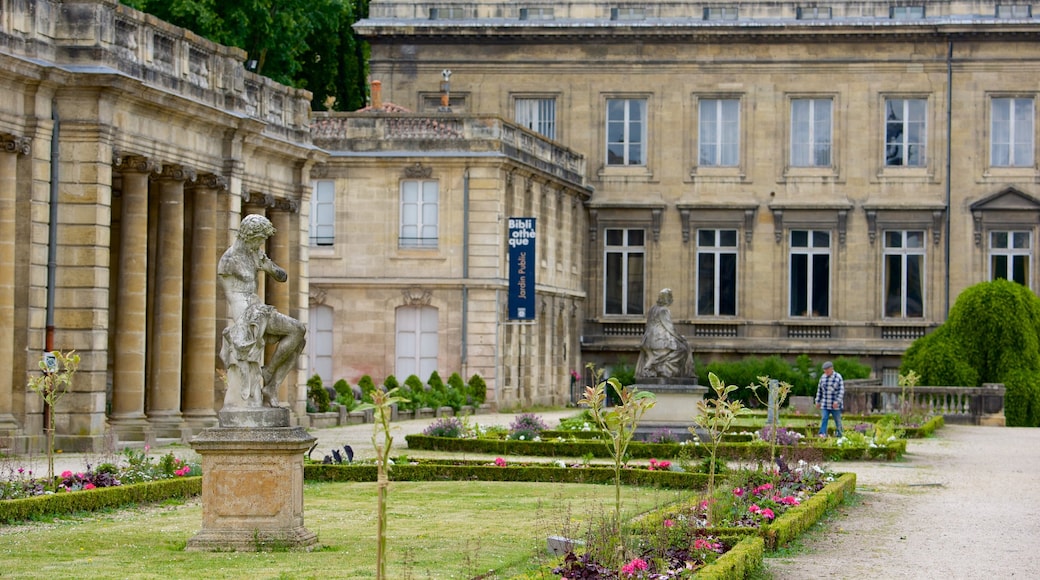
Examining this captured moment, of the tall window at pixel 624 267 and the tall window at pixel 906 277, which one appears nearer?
Result: the tall window at pixel 906 277

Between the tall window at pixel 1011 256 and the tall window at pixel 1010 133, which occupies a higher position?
the tall window at pixel 1010 133

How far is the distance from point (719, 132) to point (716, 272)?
4.26 meters

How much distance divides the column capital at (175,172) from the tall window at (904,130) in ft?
97.6

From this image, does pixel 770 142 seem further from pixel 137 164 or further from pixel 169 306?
pixel 137 164

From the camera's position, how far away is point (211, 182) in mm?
32031

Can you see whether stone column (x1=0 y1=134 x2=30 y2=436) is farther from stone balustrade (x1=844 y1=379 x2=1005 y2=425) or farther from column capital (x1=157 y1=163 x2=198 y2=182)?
stone balustrade (x1=844 y1=379 x2=1005 y2=425)

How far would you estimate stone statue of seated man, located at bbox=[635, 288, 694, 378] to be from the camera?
31.3m

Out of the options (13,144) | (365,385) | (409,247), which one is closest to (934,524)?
(13,144)

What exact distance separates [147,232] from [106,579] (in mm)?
18395

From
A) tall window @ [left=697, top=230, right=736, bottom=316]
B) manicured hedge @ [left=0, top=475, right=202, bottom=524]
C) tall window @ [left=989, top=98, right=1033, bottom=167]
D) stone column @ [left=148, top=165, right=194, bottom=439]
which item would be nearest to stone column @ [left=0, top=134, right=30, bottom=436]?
stone column @ [left=148, top=165, right=194, bottom=439]

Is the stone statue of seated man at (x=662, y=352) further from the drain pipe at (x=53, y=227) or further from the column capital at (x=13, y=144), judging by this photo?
the column capital at (x=13, y=144)

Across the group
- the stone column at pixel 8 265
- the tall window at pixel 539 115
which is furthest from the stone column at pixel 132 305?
the tall window at pixel 539 115

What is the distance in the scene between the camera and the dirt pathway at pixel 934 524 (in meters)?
15.5

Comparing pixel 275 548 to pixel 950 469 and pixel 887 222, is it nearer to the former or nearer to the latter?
pixel 950 469
